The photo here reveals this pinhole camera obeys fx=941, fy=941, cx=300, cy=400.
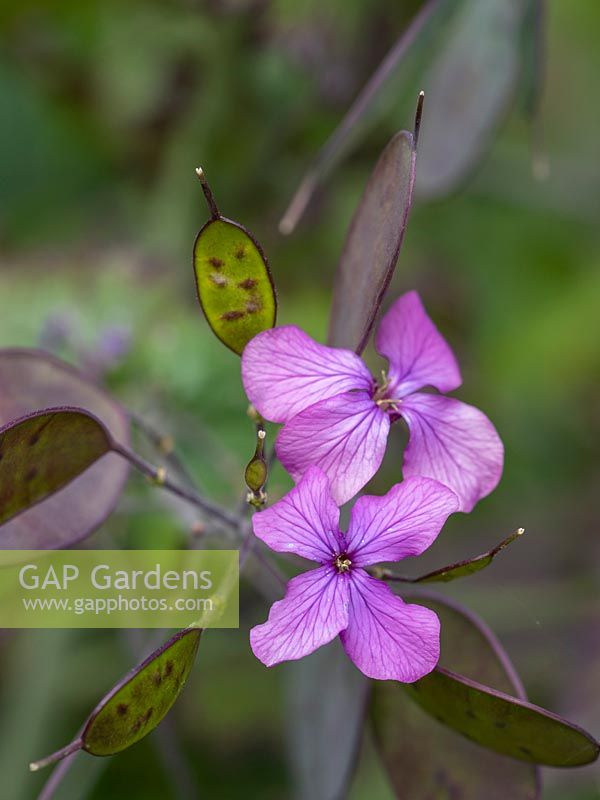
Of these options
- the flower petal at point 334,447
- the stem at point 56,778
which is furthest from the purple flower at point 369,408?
the stem at point 56,778

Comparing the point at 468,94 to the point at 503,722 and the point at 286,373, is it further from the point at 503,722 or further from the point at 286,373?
the point at 503,722

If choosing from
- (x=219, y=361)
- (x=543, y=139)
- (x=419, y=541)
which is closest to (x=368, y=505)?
(x=419, y=541)

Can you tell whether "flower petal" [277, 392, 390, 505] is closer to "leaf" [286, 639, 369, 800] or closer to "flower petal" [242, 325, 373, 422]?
"flower petal" [242, 325, 373, 422]

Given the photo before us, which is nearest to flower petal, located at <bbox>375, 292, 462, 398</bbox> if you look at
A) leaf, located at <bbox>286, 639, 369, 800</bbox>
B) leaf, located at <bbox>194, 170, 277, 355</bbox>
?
leaf, located at <bbox>194, 170, 277, 355</bbox>

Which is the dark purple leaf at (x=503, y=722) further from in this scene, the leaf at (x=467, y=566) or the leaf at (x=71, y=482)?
the leaf at (x=71, y=482)

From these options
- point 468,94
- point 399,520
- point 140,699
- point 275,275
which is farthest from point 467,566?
point 275,275

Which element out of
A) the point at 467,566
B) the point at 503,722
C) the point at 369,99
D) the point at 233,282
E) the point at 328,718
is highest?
the point at 369,99
